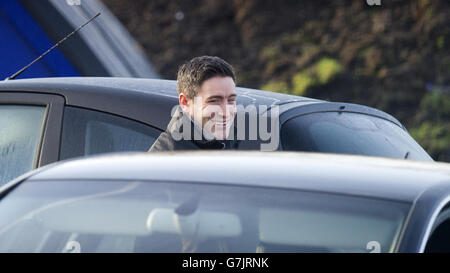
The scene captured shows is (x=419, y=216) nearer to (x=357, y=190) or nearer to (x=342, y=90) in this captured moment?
(x=357, y=190)

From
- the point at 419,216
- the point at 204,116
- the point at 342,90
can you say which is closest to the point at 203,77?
the point at 204,116

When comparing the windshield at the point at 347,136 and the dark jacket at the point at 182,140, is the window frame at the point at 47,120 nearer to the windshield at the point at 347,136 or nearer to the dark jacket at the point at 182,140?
the dark jacket at the point at 182,140

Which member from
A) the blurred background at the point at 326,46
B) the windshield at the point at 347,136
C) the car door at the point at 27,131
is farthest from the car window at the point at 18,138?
the blurred background at the point at 326,46

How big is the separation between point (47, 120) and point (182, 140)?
75cm

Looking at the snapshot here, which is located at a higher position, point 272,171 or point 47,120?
point 47,120

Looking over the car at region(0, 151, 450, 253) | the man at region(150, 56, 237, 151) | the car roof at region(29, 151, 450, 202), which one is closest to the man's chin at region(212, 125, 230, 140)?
the man at region(150, 56, 237, 151)

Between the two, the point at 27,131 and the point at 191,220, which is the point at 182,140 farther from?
the point at 191,220

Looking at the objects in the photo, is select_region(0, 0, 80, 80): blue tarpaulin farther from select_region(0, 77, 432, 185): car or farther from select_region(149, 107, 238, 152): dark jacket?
select_region(149, 107, 238, 152): dark jacket

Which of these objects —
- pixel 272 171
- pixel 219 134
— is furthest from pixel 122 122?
pixel 272 171

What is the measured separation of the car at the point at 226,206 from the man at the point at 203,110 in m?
1.14

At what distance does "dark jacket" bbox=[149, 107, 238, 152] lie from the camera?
13.1ft

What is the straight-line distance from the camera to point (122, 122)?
432 cm

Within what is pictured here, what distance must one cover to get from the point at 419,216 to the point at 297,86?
1364 cm

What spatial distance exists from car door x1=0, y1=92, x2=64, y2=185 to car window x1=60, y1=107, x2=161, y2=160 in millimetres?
47
